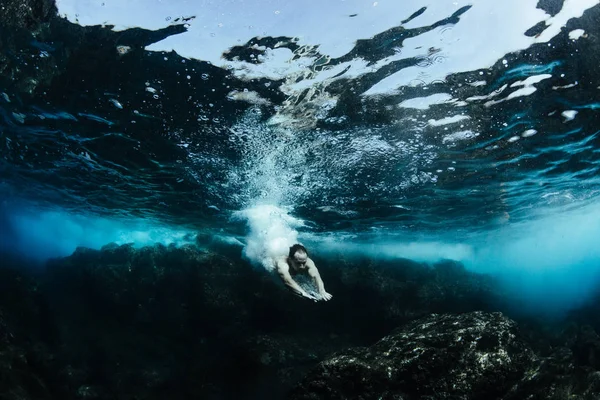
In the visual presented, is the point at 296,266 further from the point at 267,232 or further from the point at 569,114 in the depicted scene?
the point at 267,232

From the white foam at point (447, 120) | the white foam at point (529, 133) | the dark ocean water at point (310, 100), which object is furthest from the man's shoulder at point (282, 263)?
the white foam at point (529, 133)

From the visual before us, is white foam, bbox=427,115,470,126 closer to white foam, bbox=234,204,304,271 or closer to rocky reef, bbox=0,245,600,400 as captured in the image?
rocky reef, bbox=0,245,600,400

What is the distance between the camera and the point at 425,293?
2106 centimetres

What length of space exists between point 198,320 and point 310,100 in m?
16.4

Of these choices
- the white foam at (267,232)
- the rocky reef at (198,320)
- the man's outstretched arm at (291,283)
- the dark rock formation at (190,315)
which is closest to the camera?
the man's outstretched arm at (291,283)

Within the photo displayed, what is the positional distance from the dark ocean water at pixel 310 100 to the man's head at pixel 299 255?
13.1ft

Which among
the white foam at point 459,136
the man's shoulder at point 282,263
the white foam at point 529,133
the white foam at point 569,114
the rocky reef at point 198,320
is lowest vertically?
the rocky reef at point 198,320

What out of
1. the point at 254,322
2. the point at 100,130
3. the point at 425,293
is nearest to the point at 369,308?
the point at 425,293

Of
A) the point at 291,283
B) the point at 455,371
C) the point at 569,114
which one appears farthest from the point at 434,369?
the point at 569,114

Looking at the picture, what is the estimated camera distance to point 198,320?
65.5ft

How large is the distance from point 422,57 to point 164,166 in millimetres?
11378

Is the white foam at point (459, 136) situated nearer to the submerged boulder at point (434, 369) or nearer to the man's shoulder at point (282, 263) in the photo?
the submerged boulder at point (434, 369)

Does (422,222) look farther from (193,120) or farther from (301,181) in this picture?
(193,120)

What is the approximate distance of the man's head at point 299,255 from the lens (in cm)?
1009
